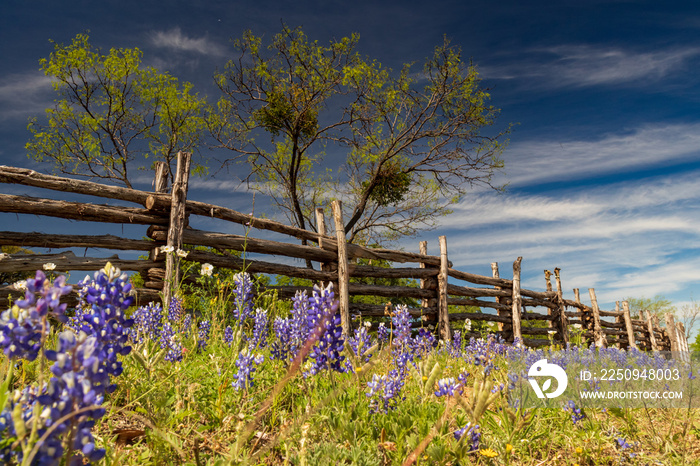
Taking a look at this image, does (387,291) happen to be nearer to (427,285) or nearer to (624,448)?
(427,285)

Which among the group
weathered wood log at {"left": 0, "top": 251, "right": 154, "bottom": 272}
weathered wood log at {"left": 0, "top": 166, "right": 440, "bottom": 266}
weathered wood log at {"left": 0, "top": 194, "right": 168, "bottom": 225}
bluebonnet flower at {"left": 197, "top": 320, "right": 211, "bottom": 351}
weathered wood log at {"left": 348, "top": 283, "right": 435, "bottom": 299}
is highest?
weathered wood log at {"left": 0, "top": 166, "right": 440, "bottom": 266}

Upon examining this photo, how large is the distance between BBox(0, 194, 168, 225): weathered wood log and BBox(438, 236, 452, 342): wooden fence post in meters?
6.78

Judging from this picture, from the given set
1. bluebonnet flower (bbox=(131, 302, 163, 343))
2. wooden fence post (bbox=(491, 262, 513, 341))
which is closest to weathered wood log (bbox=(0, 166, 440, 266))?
bluebonnet flower (bbox=(131, 302, 163, 343))

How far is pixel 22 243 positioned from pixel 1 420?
6107 millimetres

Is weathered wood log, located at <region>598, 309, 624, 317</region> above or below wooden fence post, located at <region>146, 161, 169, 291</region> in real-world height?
below

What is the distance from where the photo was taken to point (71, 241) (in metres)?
6.26

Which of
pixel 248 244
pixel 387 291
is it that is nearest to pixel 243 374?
pixel 248 244

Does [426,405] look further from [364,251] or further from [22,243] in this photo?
[364,251]

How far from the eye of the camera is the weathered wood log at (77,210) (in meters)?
5.79

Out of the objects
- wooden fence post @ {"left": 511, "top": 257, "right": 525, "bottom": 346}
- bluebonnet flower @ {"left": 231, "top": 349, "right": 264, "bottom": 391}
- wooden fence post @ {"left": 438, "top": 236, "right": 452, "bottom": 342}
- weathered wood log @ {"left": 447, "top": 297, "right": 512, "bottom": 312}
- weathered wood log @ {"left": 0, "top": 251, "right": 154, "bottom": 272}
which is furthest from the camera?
wooden fence post @ {"left": 511, "top": 257, "right": 525, "bottom": 346}

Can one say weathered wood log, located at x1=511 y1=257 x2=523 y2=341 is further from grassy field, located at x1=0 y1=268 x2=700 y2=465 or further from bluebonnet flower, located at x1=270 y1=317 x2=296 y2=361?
bluebonnet flower, located at x1=270 y1=317 x2=296 y2=361

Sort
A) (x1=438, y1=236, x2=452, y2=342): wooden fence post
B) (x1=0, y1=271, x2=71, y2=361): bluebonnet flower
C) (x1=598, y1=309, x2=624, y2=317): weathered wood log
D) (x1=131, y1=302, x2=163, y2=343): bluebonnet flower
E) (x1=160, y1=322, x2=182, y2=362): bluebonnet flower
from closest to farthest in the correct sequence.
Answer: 1. (x1=0, y1=271, x2=71, y2=361): bluebonnet flower
2. (x1=160, y1=322, x2=182, y2=362): bluebonnet flower
3. (x1=131, y1=302, x2=163, y2=343): bluebonnet flower
4. (x1=438, y1=236, x2=452, y2=342): wooden fence post
5. (x1=598, y1=309, x2=624, y2=317): weathered wood log

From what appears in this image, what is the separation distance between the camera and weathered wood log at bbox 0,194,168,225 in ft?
19.0

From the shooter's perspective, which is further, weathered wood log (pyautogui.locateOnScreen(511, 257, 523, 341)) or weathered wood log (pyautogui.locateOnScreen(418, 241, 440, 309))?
weathered wood log (pyautogui.locateOnScreen(511, 257, 523, 341))
